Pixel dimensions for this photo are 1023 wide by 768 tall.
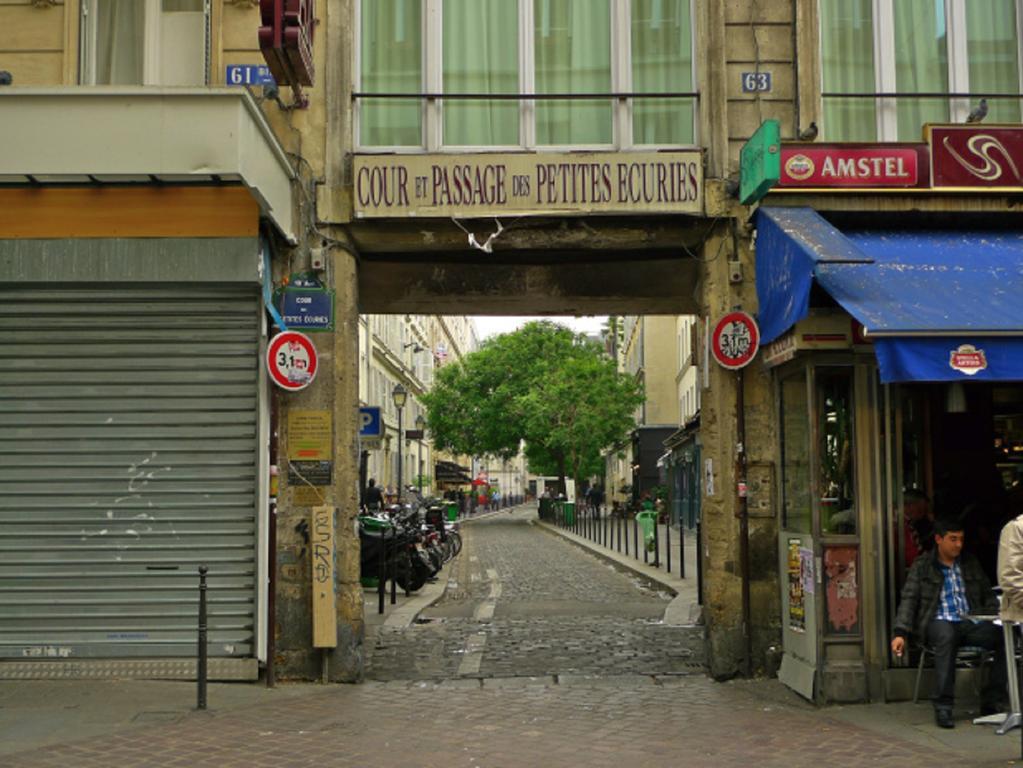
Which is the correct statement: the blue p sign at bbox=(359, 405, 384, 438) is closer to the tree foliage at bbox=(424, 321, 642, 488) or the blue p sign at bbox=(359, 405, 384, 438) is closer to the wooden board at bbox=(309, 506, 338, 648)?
the wooden board at bbox=(309, 506, 338, 648)

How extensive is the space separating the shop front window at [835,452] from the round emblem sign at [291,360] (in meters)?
4.13

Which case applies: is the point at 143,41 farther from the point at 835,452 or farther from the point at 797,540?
the point at 797,540

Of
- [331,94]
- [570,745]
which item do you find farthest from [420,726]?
[331,94]

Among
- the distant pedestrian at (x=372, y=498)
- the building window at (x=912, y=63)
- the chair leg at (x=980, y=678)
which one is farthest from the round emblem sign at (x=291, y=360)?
the distant pedestrian at (x=372, y=498)

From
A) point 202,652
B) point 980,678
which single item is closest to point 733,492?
point 980,678

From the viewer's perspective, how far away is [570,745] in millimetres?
7426

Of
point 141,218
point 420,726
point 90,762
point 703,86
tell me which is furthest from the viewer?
point 703,86

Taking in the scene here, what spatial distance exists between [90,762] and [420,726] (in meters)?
2.20

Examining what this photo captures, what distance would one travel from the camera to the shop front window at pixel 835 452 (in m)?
8.92

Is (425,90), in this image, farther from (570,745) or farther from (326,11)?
(570,745)

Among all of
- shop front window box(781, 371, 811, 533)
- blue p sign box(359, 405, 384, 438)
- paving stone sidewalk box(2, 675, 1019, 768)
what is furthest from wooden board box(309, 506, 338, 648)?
blue p sign box(359, 405, 384, 438)

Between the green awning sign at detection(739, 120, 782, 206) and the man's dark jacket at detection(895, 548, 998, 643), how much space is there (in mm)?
3035

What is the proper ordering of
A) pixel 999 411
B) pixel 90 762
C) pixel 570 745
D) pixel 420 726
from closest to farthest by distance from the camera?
pixel 90 762
pixel 570 745
pixel 420 726
pixel 999 411

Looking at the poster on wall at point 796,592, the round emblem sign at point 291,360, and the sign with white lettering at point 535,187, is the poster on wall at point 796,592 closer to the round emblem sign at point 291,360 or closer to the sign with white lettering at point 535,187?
the sign with white lettering at point 535,187
